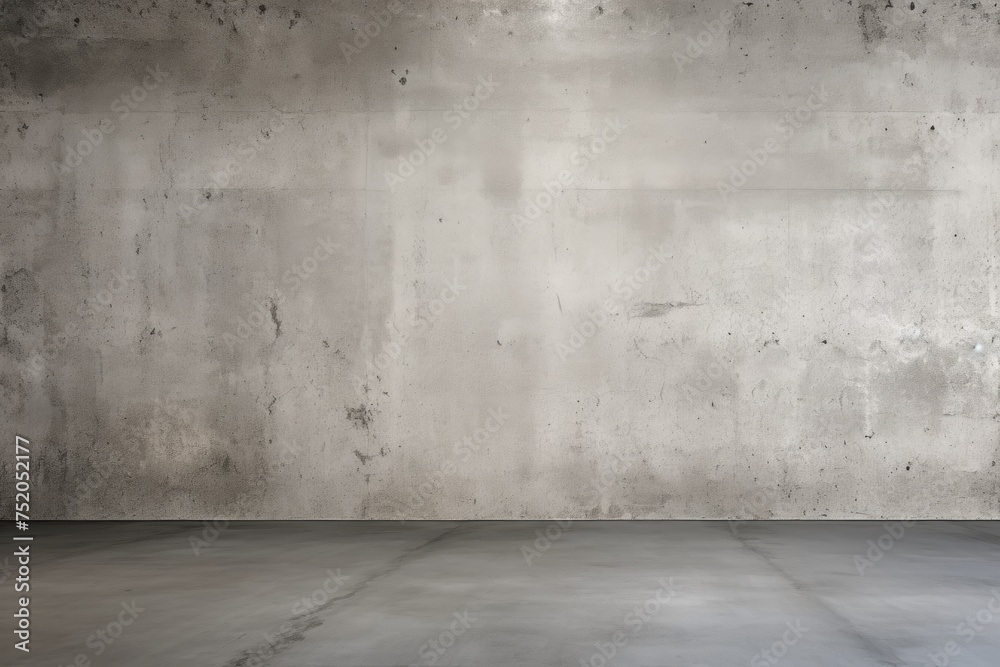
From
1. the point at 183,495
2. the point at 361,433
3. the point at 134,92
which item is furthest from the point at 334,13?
the point at 183,495

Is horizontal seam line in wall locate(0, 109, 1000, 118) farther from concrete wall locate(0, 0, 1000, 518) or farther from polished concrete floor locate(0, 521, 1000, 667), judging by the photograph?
polished concrete floor locate(0, 521, 1000, 667)

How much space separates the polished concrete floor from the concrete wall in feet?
2.33

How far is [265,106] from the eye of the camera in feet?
23.3

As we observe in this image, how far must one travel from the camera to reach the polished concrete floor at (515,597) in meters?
3.07

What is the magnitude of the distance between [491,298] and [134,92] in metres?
3.57

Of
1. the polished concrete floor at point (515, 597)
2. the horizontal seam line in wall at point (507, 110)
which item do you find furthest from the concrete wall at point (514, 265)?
the polished concrete floor at point (515, 597)

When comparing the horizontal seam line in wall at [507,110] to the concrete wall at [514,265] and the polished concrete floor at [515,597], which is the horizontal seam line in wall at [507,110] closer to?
the concrete wall at [514,265]

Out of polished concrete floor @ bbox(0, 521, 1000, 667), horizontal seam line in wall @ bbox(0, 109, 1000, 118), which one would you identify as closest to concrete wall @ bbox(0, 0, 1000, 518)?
horizontal seam line in wall @ bbox(0, 109, 1000, 118)

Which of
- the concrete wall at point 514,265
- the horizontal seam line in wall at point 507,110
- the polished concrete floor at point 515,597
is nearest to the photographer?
the polished concrete floor at point 515,597

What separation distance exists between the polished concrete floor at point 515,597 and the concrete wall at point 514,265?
0.71 metres

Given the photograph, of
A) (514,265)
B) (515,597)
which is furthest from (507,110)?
(515,597)

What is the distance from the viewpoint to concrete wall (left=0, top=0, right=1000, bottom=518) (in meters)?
6.81

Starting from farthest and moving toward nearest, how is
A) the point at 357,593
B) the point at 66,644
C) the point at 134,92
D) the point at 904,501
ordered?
the point at 134,92
the point at 904,501
the point at 357,593
the point at 66,644

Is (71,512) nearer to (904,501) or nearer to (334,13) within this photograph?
(334,13)
